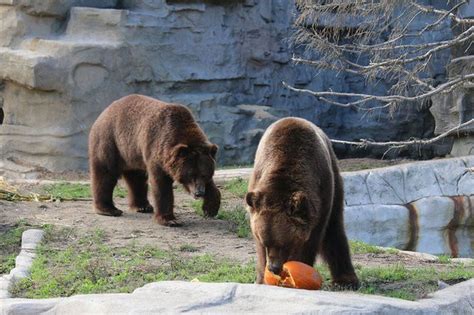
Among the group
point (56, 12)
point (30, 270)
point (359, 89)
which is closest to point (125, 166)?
point (30, 270)

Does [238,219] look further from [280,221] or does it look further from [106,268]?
[280,221]

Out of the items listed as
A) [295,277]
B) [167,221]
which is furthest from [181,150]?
[295,277]

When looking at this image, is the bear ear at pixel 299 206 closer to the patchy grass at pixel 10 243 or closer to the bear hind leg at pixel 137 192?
the patchy grass at pixel 10 243

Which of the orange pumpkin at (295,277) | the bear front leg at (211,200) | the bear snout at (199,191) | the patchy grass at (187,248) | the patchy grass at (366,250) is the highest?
the orange pumpkin at (295,277)

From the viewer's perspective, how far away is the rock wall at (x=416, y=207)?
12453 mm

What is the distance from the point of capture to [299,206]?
238 inches

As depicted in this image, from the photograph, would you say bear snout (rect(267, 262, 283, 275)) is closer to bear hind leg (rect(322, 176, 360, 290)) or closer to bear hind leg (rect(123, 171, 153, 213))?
bear hind leg (rect(322, 176, 360, 290))

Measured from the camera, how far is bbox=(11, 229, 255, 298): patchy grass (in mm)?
7312

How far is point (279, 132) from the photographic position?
21.6ft

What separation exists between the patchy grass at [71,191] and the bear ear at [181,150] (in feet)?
8.39

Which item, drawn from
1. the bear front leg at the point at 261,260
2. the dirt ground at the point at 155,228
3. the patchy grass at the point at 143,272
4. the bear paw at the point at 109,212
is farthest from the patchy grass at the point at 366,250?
the bear paw at the point at 109,212

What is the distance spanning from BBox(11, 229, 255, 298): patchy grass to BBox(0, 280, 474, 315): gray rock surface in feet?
4.11

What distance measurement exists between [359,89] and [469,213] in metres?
8.55

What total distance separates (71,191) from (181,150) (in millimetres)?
3136
